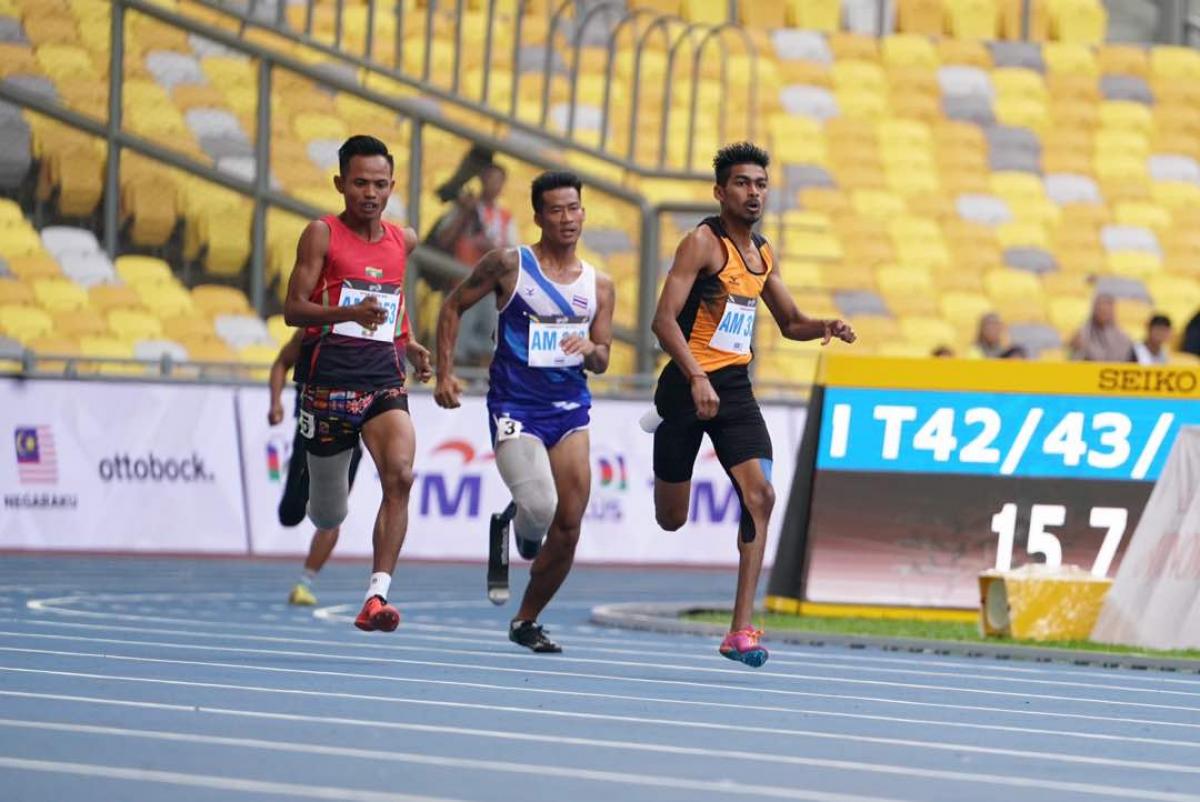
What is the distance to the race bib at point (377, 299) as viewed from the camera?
442 inches

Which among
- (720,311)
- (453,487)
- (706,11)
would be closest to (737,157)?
(720,311)

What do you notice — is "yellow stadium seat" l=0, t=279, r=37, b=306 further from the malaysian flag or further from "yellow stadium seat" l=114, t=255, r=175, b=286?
the malaysian flag

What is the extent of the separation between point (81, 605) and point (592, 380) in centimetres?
808

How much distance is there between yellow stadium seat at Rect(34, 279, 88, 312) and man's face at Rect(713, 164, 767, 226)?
1167 centimetres

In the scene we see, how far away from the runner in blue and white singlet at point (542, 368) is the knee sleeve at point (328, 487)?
2.38ft

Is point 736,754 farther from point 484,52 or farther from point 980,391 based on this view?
point 484,52

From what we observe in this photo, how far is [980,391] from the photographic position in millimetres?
15117

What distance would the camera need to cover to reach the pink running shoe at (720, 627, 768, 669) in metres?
10.7

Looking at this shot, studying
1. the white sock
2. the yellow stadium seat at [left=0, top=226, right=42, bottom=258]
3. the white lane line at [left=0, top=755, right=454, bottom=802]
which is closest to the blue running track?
the white lane line at [left=0, top=755, right=454, bottom=802]

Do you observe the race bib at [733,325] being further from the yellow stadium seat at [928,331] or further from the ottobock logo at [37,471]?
the yellow stadium seat at [928,331]

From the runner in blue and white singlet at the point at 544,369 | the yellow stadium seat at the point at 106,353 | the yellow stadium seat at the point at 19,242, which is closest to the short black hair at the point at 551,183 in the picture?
the runner in blue and white singlet at the point at 544,369

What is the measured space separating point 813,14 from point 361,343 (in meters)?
22.2

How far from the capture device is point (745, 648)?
35.3 ft

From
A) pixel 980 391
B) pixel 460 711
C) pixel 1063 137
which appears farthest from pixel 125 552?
pixel 1063 137
